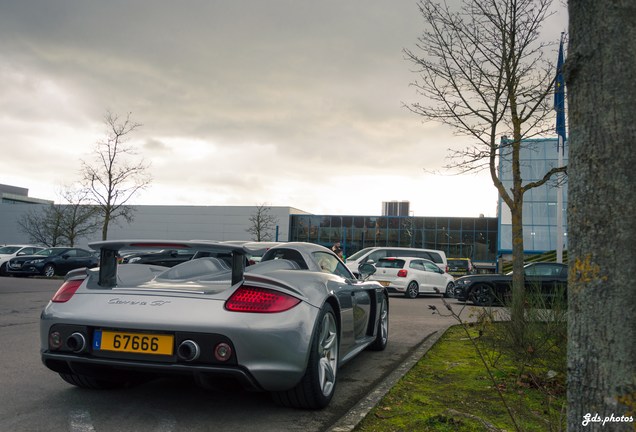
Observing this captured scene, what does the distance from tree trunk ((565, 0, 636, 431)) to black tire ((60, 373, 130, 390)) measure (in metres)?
3.56

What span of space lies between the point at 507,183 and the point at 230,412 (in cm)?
3686

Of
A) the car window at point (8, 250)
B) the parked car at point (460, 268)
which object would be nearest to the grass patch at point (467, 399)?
Result: the car window at point (8, 250)

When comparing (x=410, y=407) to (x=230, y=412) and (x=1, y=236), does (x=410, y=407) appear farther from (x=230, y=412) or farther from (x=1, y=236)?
(x=1, y=236)

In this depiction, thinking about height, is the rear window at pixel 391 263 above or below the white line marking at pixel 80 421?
above

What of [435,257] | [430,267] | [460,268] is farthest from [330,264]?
[460,268]

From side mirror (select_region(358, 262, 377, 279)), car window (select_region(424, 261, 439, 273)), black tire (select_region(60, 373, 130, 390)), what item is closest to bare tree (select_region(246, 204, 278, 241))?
car window (select_region(424, 261, 439, 273))

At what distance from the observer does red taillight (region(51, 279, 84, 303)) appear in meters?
3.94

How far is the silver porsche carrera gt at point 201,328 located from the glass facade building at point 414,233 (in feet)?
169

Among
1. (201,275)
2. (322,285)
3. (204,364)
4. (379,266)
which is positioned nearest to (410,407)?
(322,285)

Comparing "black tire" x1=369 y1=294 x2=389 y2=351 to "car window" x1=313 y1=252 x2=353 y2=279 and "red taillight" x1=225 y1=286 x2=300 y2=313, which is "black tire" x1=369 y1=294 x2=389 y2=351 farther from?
"red taillight" x1=225 y1=286 x2=300 y2=313

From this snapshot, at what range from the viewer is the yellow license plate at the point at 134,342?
350 centimetres

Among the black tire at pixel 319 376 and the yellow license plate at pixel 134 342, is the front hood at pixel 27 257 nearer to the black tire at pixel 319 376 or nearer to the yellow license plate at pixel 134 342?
the yellow license plate at pixel 134 342

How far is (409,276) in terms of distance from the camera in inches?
797

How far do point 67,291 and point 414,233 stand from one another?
52694mm
